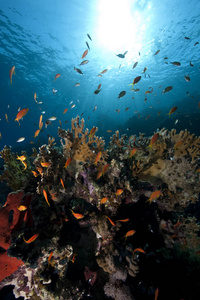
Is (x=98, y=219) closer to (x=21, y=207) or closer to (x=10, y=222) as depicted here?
(x=21, y=207)

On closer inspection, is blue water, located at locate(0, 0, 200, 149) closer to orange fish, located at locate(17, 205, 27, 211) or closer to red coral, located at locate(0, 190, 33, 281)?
red coral, located at locate(0, 190, 33, 281)

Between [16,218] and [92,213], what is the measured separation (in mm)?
1677

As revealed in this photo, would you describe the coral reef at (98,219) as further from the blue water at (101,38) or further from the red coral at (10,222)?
the blue water at (101,38)

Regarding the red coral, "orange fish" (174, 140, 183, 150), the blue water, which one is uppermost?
the blue water

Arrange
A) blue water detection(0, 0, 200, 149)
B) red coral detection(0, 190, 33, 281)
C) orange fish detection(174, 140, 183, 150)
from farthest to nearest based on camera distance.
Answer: blue water detection(0, 0, 200, 149) → orange fish detection(174, 140, 183, 150) → red coral detection(0, 190, 33, 281)

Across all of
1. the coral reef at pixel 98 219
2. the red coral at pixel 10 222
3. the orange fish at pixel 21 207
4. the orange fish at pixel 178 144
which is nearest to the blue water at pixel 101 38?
the orange fish at pixel 178 144

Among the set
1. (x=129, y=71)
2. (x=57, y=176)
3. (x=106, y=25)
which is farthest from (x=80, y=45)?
(x=57, y=176)

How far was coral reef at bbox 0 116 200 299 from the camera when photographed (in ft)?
8.19

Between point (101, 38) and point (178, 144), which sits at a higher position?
point (101, 38)

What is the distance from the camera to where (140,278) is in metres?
2.80

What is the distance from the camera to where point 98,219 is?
9.84 ft

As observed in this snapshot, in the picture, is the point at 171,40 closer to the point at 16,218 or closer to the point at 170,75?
the point at 170,75

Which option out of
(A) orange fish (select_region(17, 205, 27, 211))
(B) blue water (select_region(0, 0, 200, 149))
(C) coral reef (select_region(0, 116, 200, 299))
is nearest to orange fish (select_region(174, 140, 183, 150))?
(C) coral reef (select_region(0, 116, 200, 299))

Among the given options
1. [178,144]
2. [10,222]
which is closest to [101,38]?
[178,144]
